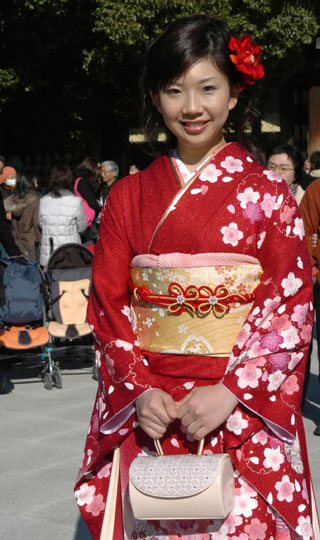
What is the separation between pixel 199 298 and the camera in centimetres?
243

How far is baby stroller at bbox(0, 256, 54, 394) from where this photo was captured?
7.05 meters

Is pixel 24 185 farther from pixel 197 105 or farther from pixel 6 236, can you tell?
pixel 197 105

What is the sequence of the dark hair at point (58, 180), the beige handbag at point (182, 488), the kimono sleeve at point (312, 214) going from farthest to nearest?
the dark hair at point (58, 180), the kimono sleeve at point (312, 214), the beige handbag at point (182, 488)

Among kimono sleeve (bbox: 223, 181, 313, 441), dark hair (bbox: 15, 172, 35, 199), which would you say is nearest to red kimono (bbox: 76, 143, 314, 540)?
kimono sleeve (bbox: 223, 181, 313, 441)

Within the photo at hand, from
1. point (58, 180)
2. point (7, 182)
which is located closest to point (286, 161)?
point (58, 180)

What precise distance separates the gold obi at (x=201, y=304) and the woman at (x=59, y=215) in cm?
579

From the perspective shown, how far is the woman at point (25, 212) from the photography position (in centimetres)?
971

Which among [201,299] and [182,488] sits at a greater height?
[201,299]

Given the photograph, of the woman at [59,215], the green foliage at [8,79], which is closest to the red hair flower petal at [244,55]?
the woman at [59,215]

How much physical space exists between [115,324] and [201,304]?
9.6 inches

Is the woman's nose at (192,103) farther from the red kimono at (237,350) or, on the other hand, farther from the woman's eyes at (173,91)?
the red kimono at (237,350)

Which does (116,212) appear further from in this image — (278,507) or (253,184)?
(278,507)

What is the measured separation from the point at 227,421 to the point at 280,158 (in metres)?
3.56

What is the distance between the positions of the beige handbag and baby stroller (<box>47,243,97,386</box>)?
487cm
